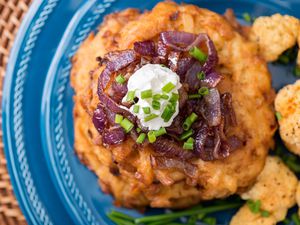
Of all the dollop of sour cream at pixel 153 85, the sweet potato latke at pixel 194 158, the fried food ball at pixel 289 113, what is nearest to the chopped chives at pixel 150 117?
the dollop of sour cream at pixel 153 85

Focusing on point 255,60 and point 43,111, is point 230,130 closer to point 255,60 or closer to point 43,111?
point 255,60

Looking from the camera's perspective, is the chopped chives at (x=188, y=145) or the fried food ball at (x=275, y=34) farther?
the fried food ball at (x=275, y=34)

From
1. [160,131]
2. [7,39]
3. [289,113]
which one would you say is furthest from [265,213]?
[7,39]

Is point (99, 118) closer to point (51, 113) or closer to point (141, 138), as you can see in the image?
point (141, 138)

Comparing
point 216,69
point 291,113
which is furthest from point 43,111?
point 291,113

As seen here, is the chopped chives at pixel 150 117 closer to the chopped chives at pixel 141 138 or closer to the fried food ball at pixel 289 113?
the chopped chives at pixel 141 138
